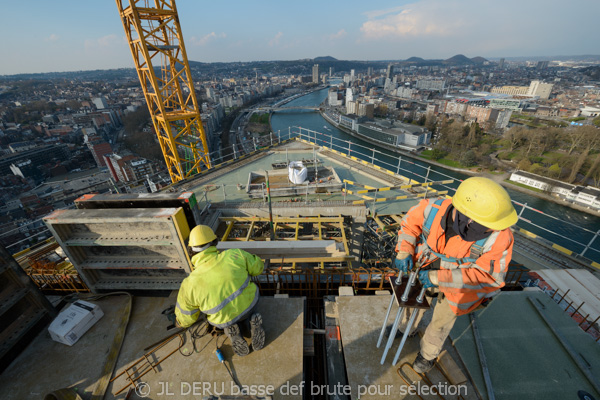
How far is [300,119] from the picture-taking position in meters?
91.1

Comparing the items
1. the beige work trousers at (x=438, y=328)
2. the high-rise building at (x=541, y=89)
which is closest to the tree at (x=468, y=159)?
the beige work trousers at (x=438, y=328)

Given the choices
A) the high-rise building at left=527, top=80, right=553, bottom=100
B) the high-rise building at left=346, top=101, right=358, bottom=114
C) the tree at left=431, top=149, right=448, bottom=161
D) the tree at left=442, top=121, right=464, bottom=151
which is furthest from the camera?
the high-rise building at left=527, top=80, right=553, bottom=100

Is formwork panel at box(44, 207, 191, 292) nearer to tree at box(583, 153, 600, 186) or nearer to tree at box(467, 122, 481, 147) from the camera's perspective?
tree at box(583, 153, 600, 186)

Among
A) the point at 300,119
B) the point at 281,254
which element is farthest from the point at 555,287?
the point at 300,119

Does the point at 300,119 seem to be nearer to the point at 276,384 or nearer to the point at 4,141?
the point at 4,141

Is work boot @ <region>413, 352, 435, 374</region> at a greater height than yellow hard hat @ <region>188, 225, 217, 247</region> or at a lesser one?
lesser

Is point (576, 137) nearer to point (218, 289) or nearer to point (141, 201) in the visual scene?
point (218, 289)

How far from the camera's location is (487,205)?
7.64 feet

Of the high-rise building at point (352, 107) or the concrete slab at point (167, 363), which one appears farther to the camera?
the high-rise building at point (352, 107)

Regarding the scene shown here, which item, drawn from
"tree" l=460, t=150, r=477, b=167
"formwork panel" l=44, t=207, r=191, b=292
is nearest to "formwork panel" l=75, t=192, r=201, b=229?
"formwork panel" l=44, t=207, r=191, b=292

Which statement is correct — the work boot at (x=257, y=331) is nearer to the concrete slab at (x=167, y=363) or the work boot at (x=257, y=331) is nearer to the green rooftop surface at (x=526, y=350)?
the concrete slab at (x=167, y=363)

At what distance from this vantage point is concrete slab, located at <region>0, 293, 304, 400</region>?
12.1 feet

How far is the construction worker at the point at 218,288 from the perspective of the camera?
3.28 meters

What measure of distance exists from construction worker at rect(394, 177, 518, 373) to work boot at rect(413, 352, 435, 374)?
384 millimetres
